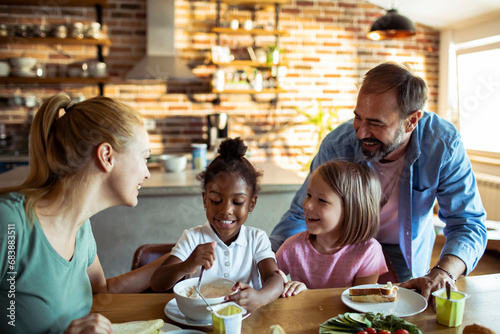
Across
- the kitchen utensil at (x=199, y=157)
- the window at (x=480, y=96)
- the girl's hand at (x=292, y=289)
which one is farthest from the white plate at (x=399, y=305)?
the window at (x=480, y=96)

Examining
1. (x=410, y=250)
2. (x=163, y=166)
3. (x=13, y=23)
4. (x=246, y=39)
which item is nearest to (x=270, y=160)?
(x=246, y=39)

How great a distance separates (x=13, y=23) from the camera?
4742mm

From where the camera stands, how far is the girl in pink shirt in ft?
5.05

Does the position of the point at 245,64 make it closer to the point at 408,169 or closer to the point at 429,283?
the point at 408,169

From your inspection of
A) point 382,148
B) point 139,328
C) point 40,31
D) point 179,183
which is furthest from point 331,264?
point 40,31

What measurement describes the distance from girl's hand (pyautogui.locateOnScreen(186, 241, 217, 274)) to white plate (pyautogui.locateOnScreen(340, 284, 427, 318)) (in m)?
0.38

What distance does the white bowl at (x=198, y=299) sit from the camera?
1035mm

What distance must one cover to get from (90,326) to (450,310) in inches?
32.6

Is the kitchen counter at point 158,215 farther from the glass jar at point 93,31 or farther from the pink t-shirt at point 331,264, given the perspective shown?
the glass jar at point 93,31

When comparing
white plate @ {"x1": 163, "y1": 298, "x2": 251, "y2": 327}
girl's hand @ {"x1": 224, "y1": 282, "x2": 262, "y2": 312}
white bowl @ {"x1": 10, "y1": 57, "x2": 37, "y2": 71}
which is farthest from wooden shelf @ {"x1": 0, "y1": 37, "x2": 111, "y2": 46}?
girl's hand @ {"x1": 224, "y1": 282, "x2": 262, "y2": 312}

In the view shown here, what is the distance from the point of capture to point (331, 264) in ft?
5.13

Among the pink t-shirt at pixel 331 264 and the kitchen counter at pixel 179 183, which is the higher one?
the kitchen counter at pixel 179 183

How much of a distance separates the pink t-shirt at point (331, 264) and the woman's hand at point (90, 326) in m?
0.80

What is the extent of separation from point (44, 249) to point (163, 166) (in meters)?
2.21
